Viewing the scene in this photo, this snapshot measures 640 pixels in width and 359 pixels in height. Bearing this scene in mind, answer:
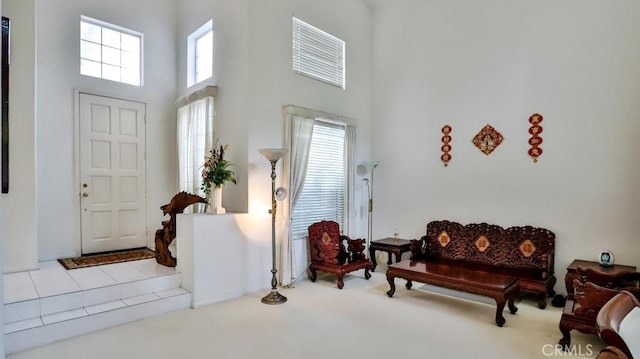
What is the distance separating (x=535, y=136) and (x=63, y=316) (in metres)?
5.91

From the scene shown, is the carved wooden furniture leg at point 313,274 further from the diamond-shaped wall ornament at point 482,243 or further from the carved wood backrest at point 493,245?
the diamond-shaped wall ornament at point 482,243

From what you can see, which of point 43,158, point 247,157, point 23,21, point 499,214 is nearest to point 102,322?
point 247,157

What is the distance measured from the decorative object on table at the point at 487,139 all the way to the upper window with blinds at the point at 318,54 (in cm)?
237

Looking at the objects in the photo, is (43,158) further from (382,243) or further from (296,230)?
(382,243)

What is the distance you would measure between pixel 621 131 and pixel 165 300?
5712 millimetres

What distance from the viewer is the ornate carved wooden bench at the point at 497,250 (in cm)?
429

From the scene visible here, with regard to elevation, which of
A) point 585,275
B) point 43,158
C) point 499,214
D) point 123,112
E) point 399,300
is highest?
point 123,112

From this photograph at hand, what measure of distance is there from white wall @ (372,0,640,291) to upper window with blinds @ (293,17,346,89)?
2.76 feet

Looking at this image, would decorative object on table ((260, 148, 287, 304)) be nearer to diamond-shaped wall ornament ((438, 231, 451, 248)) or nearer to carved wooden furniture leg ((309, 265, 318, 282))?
carved wooden furniture leg ((309, 265, 318, 282))

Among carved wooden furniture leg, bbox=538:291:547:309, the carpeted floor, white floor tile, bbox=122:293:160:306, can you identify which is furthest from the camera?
carved wooden furniture leg, bbox=538:291:547:309

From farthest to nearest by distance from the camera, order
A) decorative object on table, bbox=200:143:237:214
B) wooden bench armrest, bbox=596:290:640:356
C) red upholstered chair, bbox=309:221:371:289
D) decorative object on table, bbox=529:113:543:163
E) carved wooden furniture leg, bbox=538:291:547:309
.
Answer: red upholstered chair, bbox=309:221:371:289
decorative object on table, bbox=529:113:543:163
decorative object on table, bbox=200:143:237:214
carved wooden furniture leg, bbox=538:291:547:309
wooden bench armrest, bbox=596:290:640:356

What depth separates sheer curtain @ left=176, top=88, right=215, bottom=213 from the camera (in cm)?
519

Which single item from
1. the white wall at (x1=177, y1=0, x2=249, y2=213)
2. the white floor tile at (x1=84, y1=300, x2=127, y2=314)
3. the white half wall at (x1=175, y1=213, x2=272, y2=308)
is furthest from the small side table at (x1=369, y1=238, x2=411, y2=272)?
the white floor tile at (x1=84, y1=300, x2=127, y2=314)

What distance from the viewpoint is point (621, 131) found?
411 centimetres
